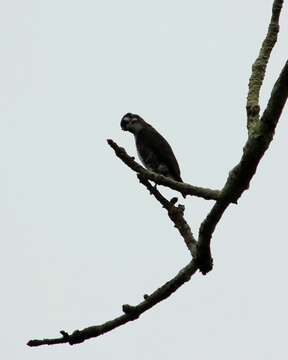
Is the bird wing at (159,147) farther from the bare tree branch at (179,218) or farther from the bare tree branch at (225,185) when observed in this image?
the bare tree branch at (225,185)

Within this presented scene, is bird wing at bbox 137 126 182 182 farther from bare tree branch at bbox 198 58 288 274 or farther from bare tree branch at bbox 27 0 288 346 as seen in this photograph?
bare tree branch at bbox 198 58 288 274

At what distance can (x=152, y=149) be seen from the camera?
11820mm

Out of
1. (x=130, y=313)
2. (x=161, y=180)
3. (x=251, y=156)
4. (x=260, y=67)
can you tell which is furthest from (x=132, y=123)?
(x=251, y=156)

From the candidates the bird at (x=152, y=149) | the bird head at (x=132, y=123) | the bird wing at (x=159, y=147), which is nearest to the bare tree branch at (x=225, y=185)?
the bird at (x=152, y=149)

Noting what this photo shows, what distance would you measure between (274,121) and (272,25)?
92 centimetres

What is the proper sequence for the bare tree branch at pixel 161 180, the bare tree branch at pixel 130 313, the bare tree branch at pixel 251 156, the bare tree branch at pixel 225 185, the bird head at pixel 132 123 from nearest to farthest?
the bare tree branch at pixel 251 156, the bare tree branch at pixel 225 185, the bare tree branch at pixel 130 313, the bare tree branch at pixel 161 180, the bird head at pixel 132 123

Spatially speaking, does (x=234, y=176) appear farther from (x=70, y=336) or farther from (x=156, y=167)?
(x=156, y=167)

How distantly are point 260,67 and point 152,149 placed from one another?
8.53 m

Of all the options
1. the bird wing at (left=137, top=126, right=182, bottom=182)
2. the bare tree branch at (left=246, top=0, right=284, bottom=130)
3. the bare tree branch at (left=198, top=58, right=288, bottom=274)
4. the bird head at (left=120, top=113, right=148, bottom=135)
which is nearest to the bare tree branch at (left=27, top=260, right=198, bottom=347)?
the bare tree branch at (left=198, top=58, right=288, bottom=274)

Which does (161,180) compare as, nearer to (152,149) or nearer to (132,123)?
(152,149)

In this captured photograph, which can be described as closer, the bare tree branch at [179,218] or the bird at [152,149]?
the bare tree branch at [179,218]

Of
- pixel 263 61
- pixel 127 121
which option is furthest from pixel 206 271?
pixel 127 121

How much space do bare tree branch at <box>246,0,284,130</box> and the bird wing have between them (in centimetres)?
800

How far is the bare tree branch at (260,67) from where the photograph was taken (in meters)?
3.02
